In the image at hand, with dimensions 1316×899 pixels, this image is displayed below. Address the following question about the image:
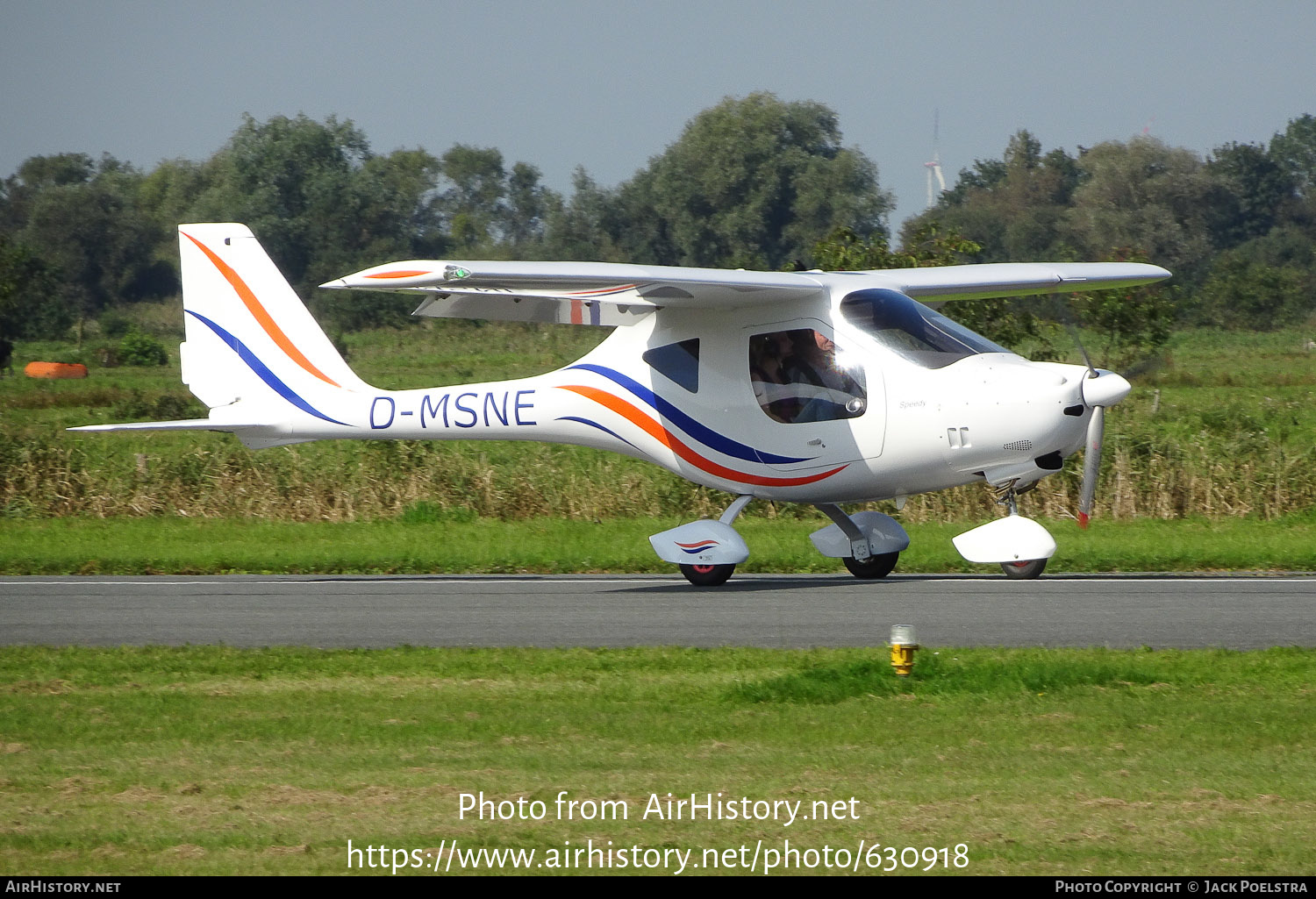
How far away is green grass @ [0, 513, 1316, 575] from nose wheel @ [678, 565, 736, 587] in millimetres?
1721

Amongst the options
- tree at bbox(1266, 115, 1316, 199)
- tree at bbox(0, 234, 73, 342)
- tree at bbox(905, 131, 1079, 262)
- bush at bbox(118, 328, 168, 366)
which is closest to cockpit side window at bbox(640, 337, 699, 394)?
bush at bbox(118, 328, 168, 366)

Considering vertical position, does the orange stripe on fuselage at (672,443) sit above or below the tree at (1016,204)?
below

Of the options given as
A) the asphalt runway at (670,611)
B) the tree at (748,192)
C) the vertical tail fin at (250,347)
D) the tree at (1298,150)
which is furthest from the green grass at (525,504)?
the tree at (1298,150)

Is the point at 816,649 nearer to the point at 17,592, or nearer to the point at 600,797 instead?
the point at 600,797

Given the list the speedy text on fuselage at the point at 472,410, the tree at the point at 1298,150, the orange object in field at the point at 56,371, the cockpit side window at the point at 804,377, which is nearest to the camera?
the cockpit side window at the point at 804,377

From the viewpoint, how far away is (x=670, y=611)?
12.4m

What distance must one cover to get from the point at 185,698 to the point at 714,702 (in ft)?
9.76

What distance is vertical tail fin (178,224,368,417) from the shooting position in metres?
16.2

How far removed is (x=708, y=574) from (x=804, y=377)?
205 centimetres

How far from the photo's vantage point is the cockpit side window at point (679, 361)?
1423 cm

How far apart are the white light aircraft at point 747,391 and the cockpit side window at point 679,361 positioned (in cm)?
2

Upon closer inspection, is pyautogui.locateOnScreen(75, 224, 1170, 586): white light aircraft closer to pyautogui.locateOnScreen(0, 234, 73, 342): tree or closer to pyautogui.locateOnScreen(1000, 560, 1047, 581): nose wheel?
pyautogui.locateOnScreen(1000, 560, 1047, 581): nose wheel

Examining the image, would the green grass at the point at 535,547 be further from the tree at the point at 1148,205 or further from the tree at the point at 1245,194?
the tree at the point at 1245,194
